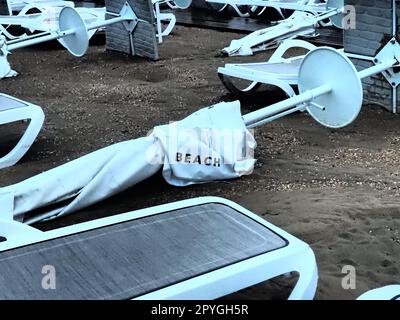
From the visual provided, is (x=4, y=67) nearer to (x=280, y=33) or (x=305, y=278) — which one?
(x=280, y=33)

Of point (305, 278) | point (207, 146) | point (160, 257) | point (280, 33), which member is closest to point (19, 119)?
point (207, 146)

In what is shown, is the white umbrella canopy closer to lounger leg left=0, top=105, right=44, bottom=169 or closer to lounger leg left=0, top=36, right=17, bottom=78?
lounger leg left=0, top=105, right=44, bottom=169

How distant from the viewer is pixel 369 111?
4.83 meters

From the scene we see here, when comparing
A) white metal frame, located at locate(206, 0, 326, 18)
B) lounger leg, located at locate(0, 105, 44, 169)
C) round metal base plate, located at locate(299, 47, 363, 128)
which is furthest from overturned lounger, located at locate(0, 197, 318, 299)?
white metal frame, located at locate(206, 0, 326, 18)

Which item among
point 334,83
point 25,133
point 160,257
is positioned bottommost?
point 25,133

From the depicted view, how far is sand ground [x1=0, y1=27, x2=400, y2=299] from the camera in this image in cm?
274

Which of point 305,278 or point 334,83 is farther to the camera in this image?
point 334,83

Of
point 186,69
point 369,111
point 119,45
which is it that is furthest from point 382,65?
point 119,45

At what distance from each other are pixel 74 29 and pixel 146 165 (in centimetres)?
371

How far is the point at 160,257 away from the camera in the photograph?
6.42 feet

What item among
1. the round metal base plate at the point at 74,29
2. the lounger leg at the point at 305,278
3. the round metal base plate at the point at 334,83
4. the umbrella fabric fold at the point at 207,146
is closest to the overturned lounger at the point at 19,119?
the umbrella fabric fold at the point at 207,146

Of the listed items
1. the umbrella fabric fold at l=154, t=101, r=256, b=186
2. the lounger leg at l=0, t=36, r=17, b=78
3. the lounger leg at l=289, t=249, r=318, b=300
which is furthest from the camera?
the lounger leg at l=0, t=36, r=17, b=78

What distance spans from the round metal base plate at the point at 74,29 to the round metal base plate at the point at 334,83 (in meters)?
3.17

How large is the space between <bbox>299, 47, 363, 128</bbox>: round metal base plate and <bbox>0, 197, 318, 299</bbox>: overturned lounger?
5.55 ft
